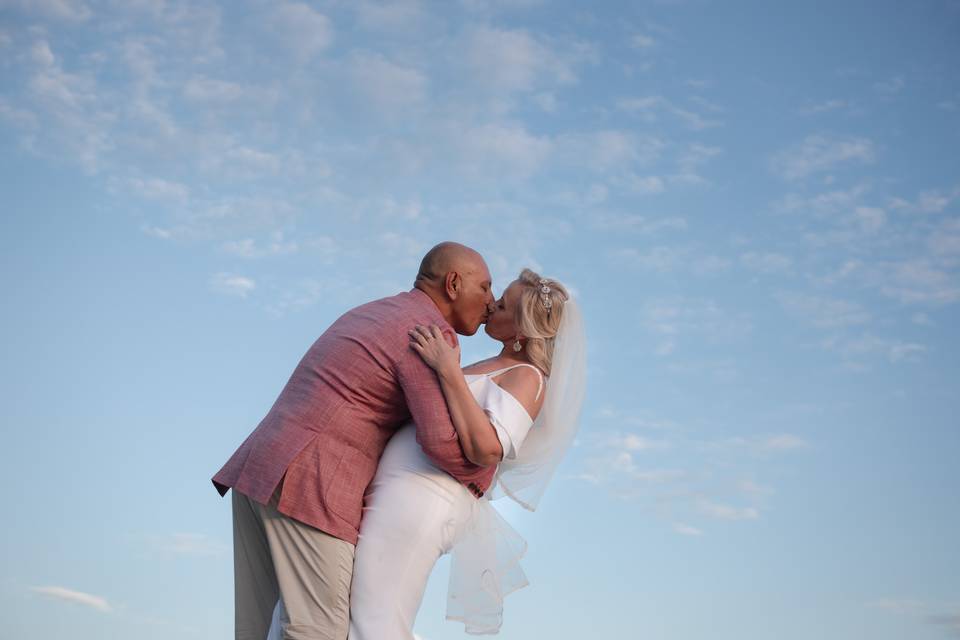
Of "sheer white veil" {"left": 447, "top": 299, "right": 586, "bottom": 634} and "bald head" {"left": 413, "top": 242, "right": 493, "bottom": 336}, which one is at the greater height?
"bald head" {"left": 413, "top": 242, "right": 493, "bottom": 336}

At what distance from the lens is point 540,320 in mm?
5832

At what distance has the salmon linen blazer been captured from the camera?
4.66 meters

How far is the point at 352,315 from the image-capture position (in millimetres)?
5051

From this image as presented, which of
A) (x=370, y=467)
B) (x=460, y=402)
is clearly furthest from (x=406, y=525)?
(x=460, y=402)

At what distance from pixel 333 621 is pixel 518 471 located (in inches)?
65.5

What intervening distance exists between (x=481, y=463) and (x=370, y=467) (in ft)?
1.72

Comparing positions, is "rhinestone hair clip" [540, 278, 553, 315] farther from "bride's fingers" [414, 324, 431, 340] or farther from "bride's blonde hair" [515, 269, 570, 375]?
"bride's fingers" [414, 324, 431, 340]

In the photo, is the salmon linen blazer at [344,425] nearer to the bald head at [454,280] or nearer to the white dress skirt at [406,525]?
the white dress skirt at [406,525]

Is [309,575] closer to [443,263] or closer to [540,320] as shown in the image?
[443,263]

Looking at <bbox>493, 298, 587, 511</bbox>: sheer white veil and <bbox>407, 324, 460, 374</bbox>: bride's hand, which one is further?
<bbox>493, 298, 587, 511</bbox>: sheer white veil

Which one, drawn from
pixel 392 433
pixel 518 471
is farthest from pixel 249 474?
pixel 518 471

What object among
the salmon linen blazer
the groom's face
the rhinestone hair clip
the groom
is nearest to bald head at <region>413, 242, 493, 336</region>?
the groom's face

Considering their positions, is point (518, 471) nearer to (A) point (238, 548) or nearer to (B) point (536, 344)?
(B) point (536, 344)

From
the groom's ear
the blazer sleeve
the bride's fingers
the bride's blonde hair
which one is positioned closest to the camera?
the blazer sleeve
